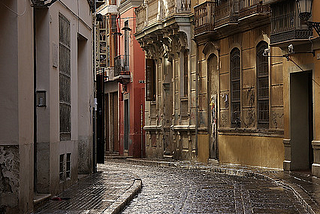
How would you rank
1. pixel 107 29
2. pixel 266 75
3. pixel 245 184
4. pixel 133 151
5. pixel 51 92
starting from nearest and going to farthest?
pixel 51 92 < pixel 245 184 < pixel 266 75 < pixel 133 151 < pixel 107 29

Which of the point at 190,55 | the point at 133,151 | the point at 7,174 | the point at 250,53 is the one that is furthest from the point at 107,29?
the point at 7,174

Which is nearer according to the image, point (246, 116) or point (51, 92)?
point (51, 92)

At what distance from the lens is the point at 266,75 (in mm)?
23484

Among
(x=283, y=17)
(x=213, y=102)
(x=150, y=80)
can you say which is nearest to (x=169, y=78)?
(x=150, y=80)

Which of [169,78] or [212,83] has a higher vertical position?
[169,78]

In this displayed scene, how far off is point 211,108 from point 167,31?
6226 millimetres

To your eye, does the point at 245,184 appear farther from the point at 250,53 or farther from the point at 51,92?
the point at 250,53

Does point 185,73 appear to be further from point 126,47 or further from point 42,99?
point 42,99

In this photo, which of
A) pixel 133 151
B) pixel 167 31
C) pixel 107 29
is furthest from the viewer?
pixel 107 29

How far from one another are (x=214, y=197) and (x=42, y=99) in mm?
3898

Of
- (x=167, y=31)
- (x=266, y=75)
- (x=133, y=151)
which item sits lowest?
(x=133, y=151)

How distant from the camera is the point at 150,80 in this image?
3691 centimetres

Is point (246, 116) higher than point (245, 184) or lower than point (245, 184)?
higher

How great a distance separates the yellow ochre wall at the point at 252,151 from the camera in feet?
73.6
